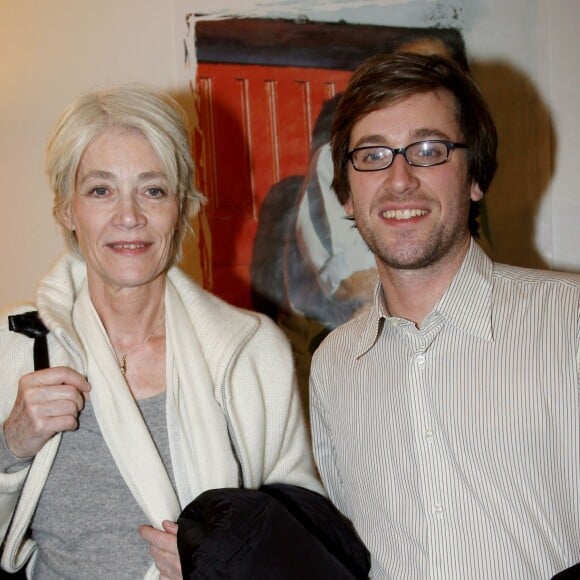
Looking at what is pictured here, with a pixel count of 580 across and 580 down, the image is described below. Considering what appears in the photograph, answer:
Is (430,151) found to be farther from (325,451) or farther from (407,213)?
(325,451)

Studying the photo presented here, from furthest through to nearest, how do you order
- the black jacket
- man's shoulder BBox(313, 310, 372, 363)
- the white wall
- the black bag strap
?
1. the white wall
2. man's shoulder BBox(313, 310, 372, 363)
3. the black bag strap
4. the black jacket

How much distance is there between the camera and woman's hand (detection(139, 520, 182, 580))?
54.0 inches

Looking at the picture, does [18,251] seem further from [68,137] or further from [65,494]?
[65,494]

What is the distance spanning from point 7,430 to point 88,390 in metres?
0.17

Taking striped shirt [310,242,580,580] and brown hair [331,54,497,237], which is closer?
striped shirt [310,242,580,580]

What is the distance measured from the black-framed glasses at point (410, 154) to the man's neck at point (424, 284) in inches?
7.4

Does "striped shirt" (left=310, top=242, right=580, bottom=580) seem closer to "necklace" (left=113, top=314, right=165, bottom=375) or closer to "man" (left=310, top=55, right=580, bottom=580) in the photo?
"man" (left=310, top=55, right=580, bottom=580)

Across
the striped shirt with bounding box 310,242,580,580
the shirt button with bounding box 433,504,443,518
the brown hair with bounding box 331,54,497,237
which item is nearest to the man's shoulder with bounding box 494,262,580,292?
the striped shirt with bounding box 310,242,580,580

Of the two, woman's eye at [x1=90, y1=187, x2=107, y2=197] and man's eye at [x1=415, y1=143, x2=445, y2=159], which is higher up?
man's eye at [x1=415, y1=143, x2=445, y2=159]

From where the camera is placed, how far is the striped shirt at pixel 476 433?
1290mm

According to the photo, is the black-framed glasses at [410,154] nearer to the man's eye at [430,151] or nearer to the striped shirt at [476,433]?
the man's eye at [430,151]

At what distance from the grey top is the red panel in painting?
899 millimetres

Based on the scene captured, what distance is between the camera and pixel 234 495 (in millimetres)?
1313

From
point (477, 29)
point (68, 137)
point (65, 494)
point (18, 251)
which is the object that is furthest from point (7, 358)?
point (477, 29)
